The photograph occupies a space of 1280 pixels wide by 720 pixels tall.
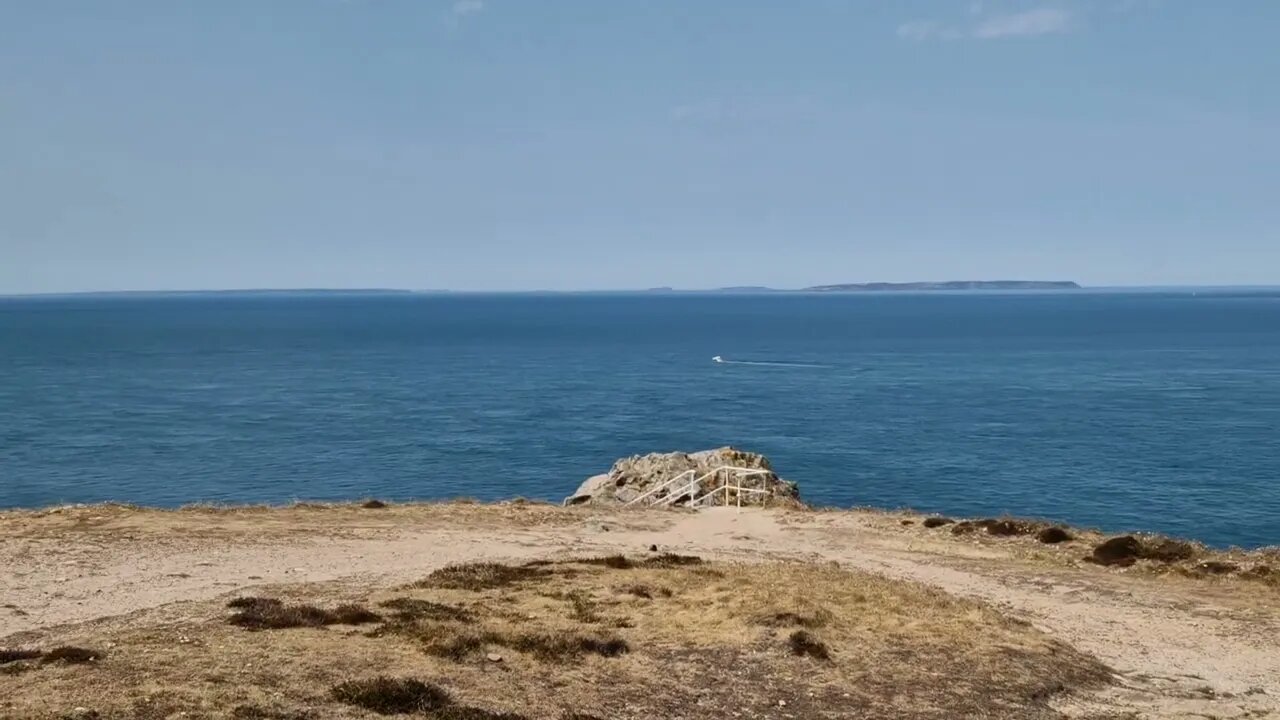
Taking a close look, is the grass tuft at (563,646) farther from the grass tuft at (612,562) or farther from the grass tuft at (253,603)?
the grass tuft at (612,562)

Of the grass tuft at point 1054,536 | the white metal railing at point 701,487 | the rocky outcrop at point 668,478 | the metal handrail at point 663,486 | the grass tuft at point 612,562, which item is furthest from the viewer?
the rocky outcrop at point 668,478

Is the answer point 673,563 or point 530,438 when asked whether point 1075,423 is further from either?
point 673,563

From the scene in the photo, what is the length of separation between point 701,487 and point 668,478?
1.52 m

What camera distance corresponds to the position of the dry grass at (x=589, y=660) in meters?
15.6

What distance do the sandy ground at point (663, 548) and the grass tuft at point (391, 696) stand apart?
20.3ft

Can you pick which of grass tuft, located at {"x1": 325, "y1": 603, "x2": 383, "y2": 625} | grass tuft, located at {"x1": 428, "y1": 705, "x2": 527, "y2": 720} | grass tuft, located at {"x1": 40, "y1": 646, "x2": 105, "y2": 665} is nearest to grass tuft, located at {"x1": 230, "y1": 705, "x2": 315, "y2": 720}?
grass tuft, located at {"x1": 428, "y1": 705, "x2": 527, "y2": 720}

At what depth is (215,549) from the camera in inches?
1069

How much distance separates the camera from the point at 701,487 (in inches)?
1623

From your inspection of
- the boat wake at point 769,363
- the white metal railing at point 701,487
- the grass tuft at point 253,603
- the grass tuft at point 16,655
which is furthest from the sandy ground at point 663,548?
the boat wake at point 769,363

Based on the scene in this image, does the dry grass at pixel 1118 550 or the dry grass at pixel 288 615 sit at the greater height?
the dry grass at pixel 288 615

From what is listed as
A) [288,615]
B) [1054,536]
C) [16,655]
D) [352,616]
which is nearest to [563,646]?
[352,616]

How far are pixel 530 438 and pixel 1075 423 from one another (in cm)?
4048

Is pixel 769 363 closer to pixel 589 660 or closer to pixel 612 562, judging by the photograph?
pixel 612 562

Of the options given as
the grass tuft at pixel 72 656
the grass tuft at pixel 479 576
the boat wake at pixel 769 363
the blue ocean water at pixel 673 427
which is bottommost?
the blue ocean water at pixel 673 427
